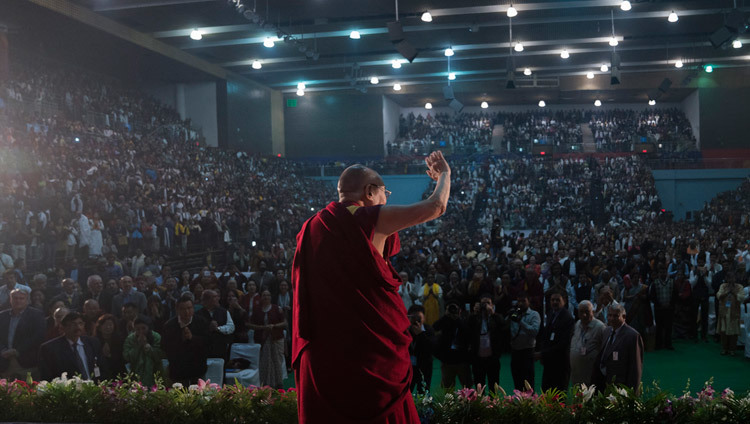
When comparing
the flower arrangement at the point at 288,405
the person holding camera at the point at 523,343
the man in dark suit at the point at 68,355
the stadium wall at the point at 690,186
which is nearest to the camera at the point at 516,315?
the person holding camera at the point at 523,343

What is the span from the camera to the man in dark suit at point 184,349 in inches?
243

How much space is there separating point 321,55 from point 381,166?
6.96 meters

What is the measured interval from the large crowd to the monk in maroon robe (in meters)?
3.81

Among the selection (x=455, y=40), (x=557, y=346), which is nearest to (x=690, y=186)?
(x=455, y=40)

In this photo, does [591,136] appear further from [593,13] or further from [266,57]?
[266,57]

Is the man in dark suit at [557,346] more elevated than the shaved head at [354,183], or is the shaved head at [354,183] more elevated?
the shaved head at [354,183]

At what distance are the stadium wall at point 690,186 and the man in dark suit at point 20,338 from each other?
26708 millimetres

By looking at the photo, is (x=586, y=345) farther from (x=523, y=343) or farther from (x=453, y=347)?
(x=453, y=347)

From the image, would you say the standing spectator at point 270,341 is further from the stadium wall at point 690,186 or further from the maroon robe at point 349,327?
the stadium wall at point 690,186

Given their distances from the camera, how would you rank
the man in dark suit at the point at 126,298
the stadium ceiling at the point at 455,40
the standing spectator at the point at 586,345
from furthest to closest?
1. the stadium ceiling at the point at 455,40
2. the man in dark suit at the point at 126,298
3. the standing spectator at the point at 586,345

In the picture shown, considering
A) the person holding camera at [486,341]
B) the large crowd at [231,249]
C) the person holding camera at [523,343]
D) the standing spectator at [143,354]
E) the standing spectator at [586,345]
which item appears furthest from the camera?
the person holding camera at [523,343]

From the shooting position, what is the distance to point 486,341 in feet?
22.6

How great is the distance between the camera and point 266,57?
25234mm

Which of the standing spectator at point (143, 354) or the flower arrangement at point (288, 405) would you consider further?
the standing spectator at point (143, 354)
